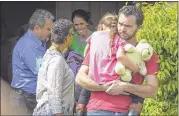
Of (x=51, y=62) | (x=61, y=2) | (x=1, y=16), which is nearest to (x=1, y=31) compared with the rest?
(x=1, y=16)

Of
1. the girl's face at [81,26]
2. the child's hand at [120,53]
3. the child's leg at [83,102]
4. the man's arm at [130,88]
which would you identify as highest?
the girl's face at [81,26]

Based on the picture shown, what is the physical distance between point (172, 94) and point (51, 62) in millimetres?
1750

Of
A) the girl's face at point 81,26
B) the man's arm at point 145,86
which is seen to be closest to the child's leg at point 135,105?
the man's arm at point 145,86

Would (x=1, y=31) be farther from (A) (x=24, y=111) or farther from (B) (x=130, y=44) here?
(B) (x=130, y=44)

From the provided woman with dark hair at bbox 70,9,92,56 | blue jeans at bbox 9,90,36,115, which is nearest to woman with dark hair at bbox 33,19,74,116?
A: blue jeans at bbox 9,90,36,115

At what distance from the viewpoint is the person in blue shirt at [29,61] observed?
565 cm

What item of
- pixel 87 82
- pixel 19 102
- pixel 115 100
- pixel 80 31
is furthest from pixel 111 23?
pixel 80 31

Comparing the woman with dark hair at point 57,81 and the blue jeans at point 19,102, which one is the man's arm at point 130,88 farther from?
the blue jeans at point 19,102

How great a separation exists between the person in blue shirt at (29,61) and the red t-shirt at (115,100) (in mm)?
1409

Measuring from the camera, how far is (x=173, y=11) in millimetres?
6004

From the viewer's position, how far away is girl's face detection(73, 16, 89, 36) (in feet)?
20.9

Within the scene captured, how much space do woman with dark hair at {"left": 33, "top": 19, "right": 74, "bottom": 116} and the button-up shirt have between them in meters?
0.78

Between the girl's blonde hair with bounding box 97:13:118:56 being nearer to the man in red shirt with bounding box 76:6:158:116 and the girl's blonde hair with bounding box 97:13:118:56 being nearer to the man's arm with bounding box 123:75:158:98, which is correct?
the man in red shirt with bounding box 76:6:158:116

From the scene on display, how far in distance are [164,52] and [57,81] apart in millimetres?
1675
